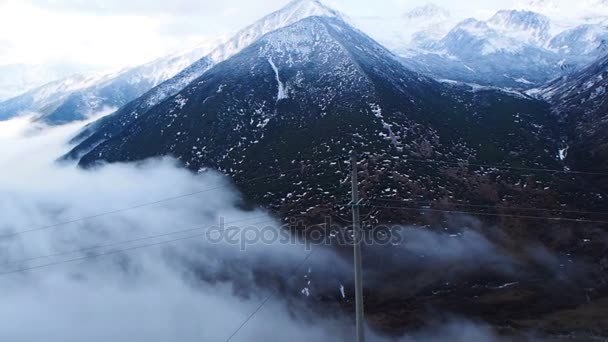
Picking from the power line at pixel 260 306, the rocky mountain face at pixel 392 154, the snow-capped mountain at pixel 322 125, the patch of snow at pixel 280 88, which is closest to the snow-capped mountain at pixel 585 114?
the rocky mountain face at pixel 392 154

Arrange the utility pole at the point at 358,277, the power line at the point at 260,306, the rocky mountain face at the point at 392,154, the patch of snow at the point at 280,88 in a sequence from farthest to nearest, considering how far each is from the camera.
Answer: the patch of snow at the point at 280,88 → the power line at the point at 260,306 → the rocky mountain face at the point at 392,154 → the utility pole at the point at 358,277

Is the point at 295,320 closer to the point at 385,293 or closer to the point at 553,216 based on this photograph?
the point at 385,293

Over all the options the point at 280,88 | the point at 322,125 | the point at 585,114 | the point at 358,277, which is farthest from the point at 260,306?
the point at 585,114

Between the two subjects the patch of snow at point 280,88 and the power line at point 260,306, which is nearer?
the power line at point 260,306

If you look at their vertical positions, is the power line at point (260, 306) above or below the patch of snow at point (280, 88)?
below

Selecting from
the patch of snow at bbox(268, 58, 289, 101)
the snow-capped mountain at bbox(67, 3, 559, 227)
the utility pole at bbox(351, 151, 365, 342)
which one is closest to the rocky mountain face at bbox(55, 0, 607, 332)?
the snow-capped mountain at bbox(67, 3, 559, 227)

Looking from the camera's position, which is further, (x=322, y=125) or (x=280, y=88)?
(x=280, y=88)

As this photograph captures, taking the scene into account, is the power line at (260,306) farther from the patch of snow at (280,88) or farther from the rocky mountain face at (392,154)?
the patch of snow at (280,88)

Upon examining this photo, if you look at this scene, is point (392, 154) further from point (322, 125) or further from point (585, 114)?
point (585, 114)

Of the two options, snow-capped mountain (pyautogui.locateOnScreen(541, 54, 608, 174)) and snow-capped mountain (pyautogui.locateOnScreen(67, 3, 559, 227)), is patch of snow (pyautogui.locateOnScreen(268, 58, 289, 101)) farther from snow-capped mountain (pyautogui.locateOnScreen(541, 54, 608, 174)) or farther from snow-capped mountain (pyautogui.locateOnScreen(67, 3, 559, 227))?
snow-capped mountain (pyautogui.locateOnScreen(541, 54, 608, 174))

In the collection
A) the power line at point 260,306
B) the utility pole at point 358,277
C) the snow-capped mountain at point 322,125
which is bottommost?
the power line at point 260,306

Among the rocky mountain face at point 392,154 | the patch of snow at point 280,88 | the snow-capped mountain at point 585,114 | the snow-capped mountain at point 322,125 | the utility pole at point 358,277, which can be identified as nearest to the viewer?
the utility pole at point 358,277
